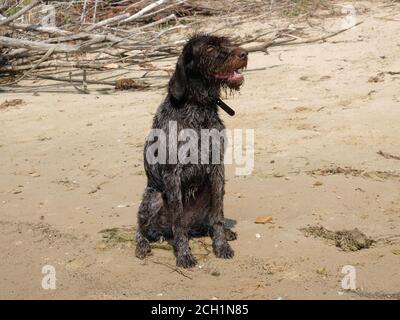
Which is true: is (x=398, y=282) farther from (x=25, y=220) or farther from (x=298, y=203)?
(x=25, y=220)

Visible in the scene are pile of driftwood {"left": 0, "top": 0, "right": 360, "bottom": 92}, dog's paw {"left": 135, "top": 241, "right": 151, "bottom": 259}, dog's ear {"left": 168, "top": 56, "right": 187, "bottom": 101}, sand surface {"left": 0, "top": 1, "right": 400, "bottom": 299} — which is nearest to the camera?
sand surface {"left": 0, "top": 1, "right": 400, "bottom": 299}

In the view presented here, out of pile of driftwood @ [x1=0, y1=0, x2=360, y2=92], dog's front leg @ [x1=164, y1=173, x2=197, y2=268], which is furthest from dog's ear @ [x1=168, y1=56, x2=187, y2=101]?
pile of driftwood @ [x1=0, y1=0, x2=360, y2=92]

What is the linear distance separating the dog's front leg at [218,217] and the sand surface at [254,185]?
0.34 feet

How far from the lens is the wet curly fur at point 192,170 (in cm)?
498

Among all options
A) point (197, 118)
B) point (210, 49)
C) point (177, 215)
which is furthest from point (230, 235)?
point (210, 49)

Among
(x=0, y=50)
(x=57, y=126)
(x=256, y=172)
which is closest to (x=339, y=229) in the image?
(x=256, y=172)

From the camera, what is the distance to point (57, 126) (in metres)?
9.35

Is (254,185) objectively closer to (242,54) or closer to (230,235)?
(230,235)

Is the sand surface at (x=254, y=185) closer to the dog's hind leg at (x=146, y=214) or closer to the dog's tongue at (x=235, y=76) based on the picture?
the dog's hind leg at (x=146, y=214)

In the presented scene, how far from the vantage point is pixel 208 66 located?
4961mm

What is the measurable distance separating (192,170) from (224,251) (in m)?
0.70

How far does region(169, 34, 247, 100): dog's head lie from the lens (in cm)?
493

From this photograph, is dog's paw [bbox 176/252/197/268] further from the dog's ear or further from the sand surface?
the dog's ear

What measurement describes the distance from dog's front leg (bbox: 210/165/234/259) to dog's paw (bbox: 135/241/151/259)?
547 mm
